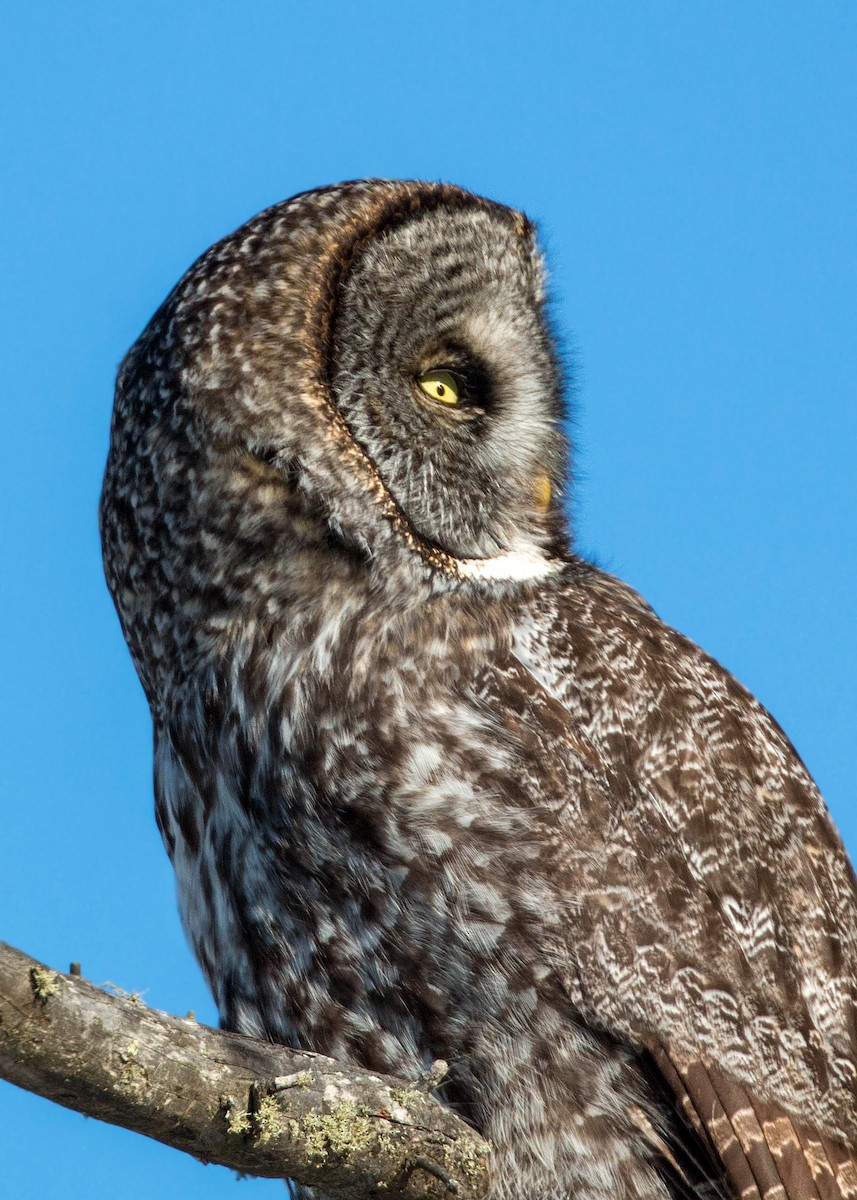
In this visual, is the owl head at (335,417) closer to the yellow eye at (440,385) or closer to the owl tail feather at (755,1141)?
the yellow eye at (440,385)

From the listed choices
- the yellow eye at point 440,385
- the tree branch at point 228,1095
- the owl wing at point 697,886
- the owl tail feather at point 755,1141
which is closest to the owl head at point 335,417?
the yellow eye at point 440,385

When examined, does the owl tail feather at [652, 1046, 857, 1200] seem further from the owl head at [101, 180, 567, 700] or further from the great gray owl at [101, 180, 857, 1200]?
the owl head at [101, 180, 567, 700]

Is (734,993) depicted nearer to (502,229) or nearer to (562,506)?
(562,506)

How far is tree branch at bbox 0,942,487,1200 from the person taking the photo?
3.02 meters

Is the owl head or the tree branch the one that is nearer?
the tree branch

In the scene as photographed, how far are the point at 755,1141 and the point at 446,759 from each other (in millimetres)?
1273

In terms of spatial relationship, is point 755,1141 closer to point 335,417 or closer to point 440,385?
point 335,417

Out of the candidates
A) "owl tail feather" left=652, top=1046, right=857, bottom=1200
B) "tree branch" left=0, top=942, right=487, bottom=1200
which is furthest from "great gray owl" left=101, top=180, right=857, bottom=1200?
"tree branch" left=0, top=942, right=487, bottom=1200

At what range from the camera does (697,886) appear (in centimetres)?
434

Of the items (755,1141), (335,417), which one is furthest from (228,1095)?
(335,417)

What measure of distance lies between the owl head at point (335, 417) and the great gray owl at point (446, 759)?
1 centimetres

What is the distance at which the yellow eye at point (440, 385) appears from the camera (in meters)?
4.89

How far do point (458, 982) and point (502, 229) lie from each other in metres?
2.54

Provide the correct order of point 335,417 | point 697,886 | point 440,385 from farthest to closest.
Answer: point 440,385
point 335,417
point 697,886
